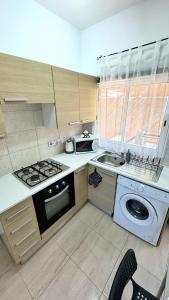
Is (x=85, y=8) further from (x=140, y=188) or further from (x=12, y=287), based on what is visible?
(x=12, y=287)

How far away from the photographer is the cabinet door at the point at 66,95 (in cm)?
152

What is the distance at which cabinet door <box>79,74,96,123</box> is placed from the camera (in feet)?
6.00

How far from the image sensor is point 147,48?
1491mm

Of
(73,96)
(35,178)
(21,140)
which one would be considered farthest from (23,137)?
(73,96)

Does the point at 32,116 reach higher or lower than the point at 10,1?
Answer: lower

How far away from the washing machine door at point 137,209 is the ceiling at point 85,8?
2140 mm

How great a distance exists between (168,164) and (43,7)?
93.1 inches

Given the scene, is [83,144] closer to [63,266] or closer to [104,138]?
Answer: [104,138]

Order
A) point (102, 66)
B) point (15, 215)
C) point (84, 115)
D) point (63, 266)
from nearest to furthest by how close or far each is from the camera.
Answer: point (15, 215), point (63, 266), point (102, 66), point (84, 115)

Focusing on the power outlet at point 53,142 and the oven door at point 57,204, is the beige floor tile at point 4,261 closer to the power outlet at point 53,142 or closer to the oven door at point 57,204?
the oven door at point 57,204

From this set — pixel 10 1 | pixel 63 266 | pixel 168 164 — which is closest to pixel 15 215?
pixel 63 266

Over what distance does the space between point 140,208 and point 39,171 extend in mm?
1332

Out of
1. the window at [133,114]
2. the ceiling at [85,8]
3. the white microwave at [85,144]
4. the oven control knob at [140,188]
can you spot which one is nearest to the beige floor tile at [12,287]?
the oven control knob at [140,188]

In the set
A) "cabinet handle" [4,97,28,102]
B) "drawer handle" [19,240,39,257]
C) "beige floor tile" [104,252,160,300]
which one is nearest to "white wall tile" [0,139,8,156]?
"cabinet handle" [4,97,28,102]
